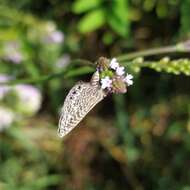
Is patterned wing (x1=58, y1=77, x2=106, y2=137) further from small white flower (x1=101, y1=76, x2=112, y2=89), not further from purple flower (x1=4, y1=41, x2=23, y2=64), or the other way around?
purple flower (x1=4, y1=41, x2=23, y2=64)

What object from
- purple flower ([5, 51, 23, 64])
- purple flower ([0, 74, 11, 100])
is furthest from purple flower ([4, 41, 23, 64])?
purple flower ([0, 74, 11, 100])

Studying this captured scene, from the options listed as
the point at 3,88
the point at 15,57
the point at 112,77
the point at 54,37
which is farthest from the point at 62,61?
the point at 112,77

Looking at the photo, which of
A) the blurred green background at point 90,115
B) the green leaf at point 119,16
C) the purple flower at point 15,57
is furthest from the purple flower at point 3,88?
the green leaf at point 119,16

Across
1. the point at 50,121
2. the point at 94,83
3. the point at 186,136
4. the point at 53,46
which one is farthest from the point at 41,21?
the point at 94,83

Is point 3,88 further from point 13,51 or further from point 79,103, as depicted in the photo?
point 79,103

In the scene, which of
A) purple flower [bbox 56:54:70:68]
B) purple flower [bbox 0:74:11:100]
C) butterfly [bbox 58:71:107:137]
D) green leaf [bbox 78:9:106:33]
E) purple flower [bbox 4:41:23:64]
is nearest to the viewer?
butterfly [bbox 58:71:107:137]

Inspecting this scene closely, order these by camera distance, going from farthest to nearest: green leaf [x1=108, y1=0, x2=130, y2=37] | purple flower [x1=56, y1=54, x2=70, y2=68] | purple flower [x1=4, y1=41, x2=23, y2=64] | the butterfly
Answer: purple flower [x1=56, y1=54, x2=70, y2=68]
purple flower [x1=4, y1=41, x2=23, y2=64]
green leaf [x1=108, y1=0, x2=130, y2=37]
the butterfly
